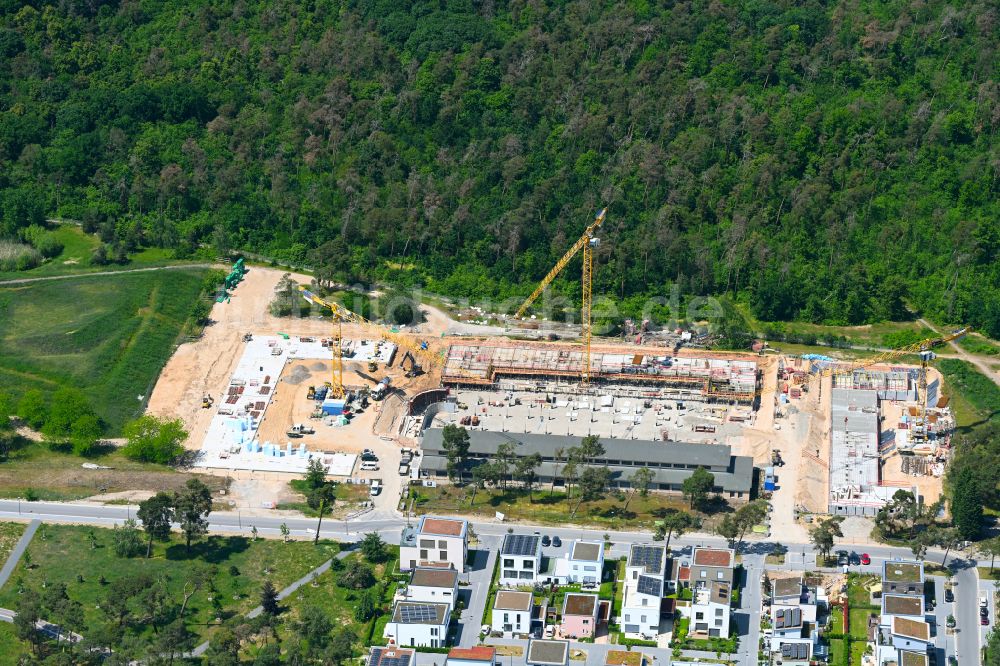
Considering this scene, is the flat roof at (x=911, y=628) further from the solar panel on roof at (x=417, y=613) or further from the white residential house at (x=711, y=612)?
the solar panel on roof at (x=417, y=613)

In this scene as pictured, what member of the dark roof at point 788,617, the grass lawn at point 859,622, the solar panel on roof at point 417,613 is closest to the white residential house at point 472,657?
the solar panel on roof at point 417,613

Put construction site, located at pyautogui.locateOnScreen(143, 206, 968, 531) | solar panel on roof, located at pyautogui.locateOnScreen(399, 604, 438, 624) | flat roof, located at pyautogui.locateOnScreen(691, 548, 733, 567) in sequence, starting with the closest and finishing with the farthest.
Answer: solar panel on roof, located at pyautogui.locateOnScreen(399, 604, 438, 624) < flat roof, located at pyautogui.locateOnScreen(691, 548, 733, 567) < construction site, located at pyautogui.locateOnScreen(143, 206, 968, 531)

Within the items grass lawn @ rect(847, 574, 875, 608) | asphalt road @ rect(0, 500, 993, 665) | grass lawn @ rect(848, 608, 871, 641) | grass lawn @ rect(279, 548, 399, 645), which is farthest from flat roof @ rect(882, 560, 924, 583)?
grass lawn @ rect(279, 548, 399, 645)

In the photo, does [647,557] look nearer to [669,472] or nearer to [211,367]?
[669,472]

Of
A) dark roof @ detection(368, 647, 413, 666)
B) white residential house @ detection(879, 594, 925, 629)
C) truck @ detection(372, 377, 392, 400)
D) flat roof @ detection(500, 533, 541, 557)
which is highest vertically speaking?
truck @ detection(372, 377, 392, 400)

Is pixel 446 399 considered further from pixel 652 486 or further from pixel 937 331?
pixel 937 331

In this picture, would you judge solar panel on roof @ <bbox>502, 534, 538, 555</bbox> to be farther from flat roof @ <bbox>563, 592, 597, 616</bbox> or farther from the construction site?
the construction site
